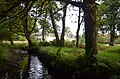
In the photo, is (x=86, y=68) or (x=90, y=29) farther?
(x=90, y=29)

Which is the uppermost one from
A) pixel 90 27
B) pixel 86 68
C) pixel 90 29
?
pixel 90 27

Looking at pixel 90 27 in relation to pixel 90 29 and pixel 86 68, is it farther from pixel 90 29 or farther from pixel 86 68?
pixel 86 68

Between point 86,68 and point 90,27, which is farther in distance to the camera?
point 90,27

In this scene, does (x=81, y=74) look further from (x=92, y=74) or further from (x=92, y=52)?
(x=92, y=52)

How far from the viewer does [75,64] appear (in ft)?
38.2

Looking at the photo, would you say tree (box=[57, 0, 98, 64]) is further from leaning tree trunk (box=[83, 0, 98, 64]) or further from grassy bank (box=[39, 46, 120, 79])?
grassy bank (box=[39, 46, 120, 79])

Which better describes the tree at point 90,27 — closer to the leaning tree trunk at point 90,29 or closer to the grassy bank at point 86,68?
the leaning tree trunk at point 90,29

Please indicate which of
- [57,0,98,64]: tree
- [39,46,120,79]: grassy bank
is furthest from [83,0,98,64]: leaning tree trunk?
[39,46,120,79]: grassy bank

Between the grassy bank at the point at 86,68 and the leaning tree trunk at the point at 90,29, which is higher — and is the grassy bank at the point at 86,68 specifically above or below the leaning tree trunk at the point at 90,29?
below

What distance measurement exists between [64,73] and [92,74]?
2.53m

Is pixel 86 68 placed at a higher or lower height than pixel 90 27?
lower

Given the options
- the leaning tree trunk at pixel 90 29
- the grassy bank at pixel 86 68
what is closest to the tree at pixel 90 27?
the leaning tree trunk at pixel 90 29

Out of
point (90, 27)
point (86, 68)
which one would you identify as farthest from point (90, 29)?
point (86, 68)

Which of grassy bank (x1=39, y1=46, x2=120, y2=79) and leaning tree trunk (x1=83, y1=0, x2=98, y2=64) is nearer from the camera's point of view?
grassy bank (x1=39, y1=46, x2=120, y2=79)
